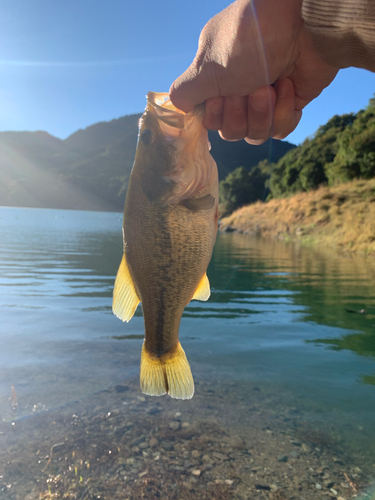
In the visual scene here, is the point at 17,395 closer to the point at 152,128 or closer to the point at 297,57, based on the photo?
the point at 152,128

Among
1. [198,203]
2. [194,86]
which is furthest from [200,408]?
[194,86]

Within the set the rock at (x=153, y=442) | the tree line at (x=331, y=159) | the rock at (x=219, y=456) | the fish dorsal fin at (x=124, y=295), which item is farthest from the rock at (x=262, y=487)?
the tree line at (x=331, y=159)

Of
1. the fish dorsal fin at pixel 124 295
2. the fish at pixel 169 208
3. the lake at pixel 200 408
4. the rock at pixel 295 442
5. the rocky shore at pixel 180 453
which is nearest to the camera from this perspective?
the fish at pixel 169 208

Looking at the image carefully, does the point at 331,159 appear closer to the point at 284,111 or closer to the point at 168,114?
the point at 284,111

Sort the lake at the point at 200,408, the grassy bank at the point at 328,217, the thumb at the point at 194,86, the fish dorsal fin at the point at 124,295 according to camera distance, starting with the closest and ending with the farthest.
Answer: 1. the thumb at the point at 194,86
2. the fish dorsal fin at the point at 124,295
3. the lake at the point at 200,408
4. the grassy bank at the point at 328,217

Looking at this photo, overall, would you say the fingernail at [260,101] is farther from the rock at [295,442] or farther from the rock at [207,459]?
the rock at [295,442]

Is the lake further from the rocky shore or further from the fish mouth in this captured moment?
the fish mouth
